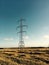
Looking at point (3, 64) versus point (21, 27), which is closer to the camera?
point (3, 64)

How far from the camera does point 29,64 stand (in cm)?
2478

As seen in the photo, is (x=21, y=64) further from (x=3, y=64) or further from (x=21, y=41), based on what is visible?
(x=21, y=41)

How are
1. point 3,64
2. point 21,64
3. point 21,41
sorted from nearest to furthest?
point 3,64, point 21,64, point 21,41

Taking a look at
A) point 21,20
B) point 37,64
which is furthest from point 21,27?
point 37,64

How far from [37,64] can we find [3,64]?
543cm

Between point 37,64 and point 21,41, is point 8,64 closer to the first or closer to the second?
point 37,64

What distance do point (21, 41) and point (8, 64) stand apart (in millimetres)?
38004

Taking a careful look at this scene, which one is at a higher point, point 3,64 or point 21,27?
point 21,27

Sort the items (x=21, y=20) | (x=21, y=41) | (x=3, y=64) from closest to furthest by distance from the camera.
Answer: (x=3, y=64)
(x=21, y=41)
(x=21, y=20)

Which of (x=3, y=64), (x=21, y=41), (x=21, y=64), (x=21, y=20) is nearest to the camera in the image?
(x=3, y=64)

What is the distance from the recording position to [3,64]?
22.8m

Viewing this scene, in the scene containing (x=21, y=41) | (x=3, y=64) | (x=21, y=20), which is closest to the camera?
(x=3, y=64)

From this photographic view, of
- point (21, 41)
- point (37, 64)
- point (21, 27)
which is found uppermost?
point (21, 27)

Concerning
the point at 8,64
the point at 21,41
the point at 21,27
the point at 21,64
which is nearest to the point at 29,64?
the point at 21,64
